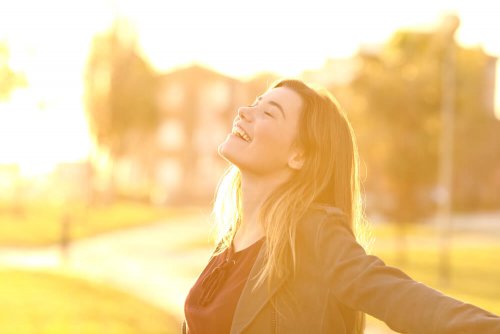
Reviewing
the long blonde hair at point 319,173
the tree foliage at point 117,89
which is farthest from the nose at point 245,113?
the tree foliage at point 117,89

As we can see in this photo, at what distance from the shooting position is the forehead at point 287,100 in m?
2.56

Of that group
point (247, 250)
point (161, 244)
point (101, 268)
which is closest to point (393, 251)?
point (161, 244)

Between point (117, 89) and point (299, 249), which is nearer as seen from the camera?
point (299, 249)

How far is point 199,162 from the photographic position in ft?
238

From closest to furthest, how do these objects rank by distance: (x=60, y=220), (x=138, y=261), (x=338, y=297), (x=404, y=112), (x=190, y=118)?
1. (x=338, y=297)
2. (x=404, y=112)
3. (x=138, y=261)
4. (x=60, y=220)
5. (x=190, y=118)

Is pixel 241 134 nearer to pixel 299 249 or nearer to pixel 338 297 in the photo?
pixel 299 249

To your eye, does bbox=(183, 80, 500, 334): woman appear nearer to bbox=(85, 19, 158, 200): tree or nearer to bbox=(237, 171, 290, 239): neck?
bbox=(237, 171, 290, 239): neck

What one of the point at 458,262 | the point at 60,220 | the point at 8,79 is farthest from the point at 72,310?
the point at 60,220

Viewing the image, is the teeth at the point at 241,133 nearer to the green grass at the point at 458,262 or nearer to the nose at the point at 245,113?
the nose at the point at 245,113

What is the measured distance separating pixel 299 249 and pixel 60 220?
3972 centimetres

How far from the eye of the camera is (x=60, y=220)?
4097 centimetres

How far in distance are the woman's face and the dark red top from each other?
0.73 feet

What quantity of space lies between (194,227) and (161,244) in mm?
10889

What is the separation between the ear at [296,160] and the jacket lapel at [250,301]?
338mm
